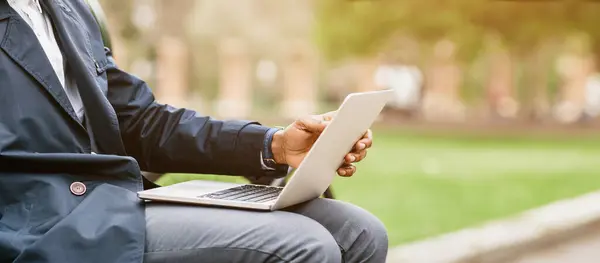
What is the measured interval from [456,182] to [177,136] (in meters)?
6.77

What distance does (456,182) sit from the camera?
8.69m

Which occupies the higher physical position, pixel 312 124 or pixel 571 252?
pixel 312 124

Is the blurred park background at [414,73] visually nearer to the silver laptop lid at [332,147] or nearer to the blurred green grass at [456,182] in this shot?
the blurred green grass at [456,182]

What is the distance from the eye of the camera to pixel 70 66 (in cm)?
193

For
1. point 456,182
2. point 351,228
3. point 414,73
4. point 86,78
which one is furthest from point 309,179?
point 414,73

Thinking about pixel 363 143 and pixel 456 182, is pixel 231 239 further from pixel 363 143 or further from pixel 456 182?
pixel 456 182

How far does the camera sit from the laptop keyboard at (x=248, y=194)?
72.3 inches

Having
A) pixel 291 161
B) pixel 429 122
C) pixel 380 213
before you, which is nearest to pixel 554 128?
pixel 429 122

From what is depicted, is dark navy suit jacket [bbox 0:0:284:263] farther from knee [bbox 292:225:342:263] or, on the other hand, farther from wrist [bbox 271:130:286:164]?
knee [bbox 292:225:342:263]

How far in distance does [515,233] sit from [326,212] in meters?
3.23

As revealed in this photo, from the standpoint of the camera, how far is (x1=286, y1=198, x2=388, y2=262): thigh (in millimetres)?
1941

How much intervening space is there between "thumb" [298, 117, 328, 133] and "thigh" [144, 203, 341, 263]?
33cm

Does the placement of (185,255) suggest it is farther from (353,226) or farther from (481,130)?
(481,130)

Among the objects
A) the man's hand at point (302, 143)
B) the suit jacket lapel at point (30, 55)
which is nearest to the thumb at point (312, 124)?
the man's hand at point (302, 143)
